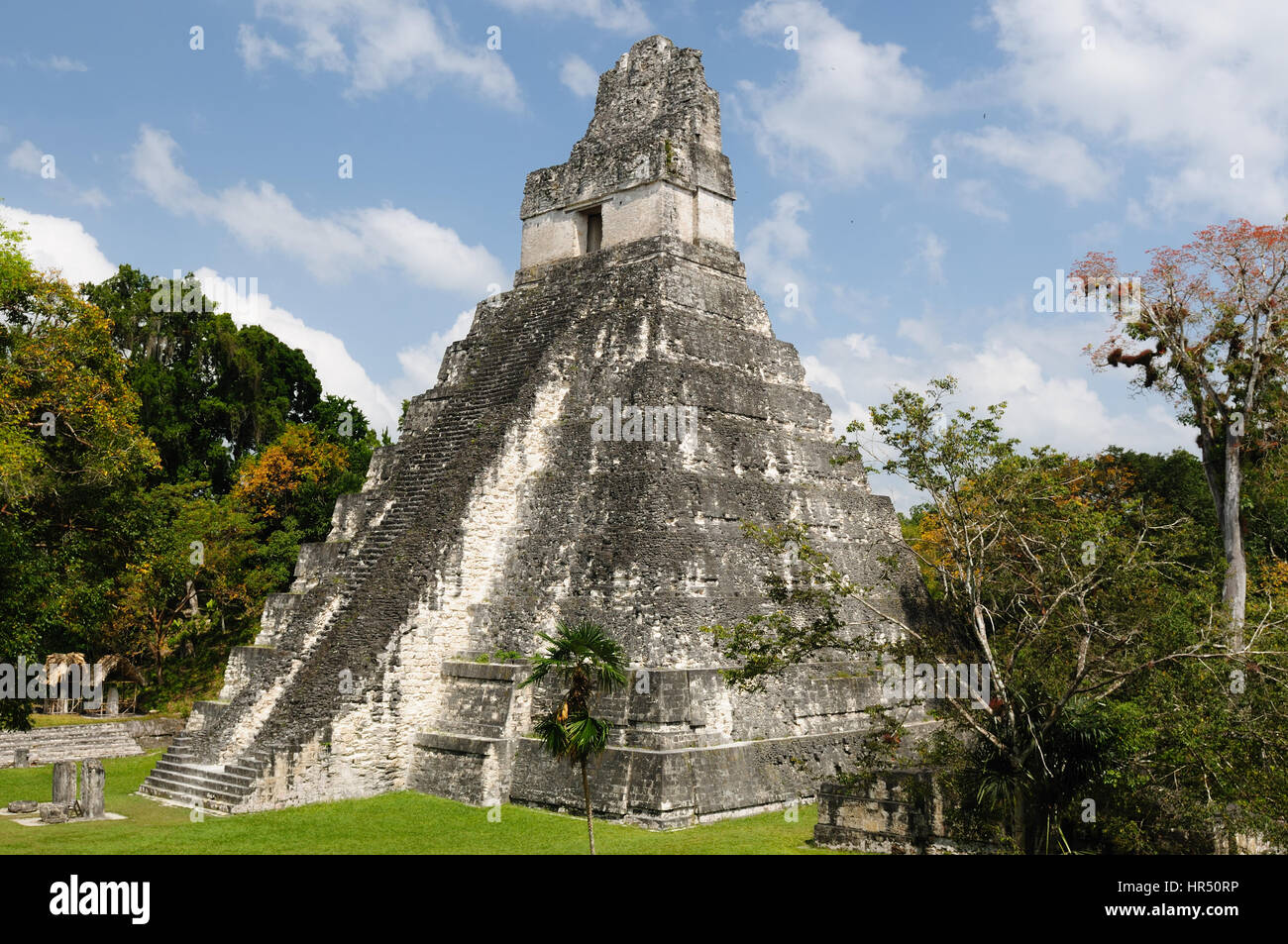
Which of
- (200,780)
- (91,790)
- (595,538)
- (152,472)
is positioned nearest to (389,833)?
(200,780)

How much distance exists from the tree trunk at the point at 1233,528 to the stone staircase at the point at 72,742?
23.1 m

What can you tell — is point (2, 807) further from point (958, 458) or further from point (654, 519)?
point (958, 458)

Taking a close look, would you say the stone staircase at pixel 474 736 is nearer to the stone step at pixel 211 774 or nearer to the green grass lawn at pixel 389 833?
the green grass lawn at pixel 389 833

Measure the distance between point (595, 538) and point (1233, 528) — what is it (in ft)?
41.4

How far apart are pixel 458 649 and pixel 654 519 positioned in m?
3.88

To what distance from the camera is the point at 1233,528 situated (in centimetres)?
2044

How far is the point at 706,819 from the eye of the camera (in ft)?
46.8

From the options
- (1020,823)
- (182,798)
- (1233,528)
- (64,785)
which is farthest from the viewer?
(1233,528)

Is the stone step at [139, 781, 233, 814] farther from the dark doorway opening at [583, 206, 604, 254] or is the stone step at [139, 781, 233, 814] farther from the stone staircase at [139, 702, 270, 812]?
the dark doorway opening at [583, 206, 604, 254]

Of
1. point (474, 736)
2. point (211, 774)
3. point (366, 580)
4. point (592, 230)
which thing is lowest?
point (211, 774)

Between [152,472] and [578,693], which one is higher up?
[152,472]

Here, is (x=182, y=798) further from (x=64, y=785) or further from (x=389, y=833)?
(x=389, y=833)

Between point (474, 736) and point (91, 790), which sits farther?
point (474, 736)
